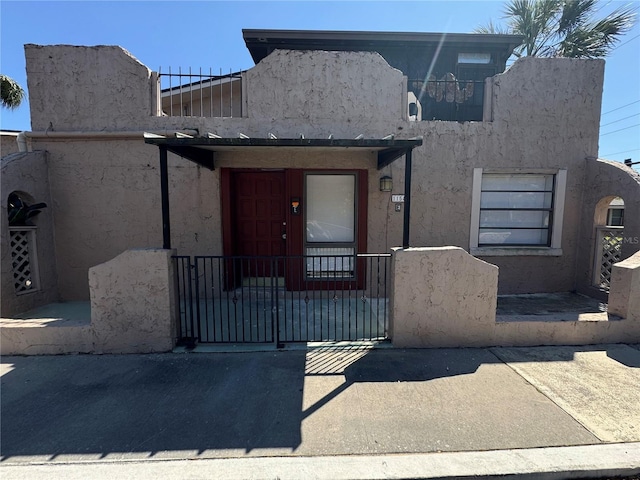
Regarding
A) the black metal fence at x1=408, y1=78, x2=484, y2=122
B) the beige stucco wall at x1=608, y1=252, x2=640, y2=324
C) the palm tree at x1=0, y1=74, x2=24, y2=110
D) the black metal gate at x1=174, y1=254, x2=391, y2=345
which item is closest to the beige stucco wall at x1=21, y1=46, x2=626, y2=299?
the black metal gate at x1=174, y1=254, x2=391, y2=345

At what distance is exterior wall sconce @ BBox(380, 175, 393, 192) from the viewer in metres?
6.27

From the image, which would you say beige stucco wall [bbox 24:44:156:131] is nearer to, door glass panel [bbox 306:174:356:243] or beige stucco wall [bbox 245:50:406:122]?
beige stucco wall [bbox 245:50:406:122]

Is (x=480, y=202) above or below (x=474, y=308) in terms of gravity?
above

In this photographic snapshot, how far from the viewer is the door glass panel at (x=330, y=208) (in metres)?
6.56

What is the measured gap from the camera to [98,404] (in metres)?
3.14

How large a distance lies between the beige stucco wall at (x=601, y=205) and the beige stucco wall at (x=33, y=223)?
1071cm

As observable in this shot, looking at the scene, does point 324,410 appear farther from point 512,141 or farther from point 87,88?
point 87,88

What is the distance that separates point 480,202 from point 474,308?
326 cm

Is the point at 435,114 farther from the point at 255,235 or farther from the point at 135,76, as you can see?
the point at 135,76

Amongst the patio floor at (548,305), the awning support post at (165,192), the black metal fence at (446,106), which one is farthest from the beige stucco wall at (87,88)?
the patio floor at (548,305)

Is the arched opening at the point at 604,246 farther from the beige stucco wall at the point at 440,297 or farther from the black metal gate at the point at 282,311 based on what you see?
the black metal gate at the point at 282,311

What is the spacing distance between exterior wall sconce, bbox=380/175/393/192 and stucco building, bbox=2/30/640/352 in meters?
0.02

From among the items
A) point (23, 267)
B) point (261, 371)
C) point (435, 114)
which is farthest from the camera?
point (435, 114)

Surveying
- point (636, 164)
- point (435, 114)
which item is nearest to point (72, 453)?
point (435, 114)
